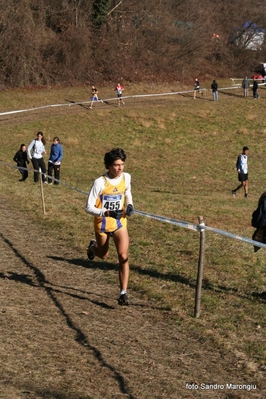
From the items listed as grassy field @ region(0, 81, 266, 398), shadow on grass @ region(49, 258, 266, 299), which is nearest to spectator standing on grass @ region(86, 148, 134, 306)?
grassy field @ region(0, 81, 266, 398)

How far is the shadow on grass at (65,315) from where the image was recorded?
5352 mm

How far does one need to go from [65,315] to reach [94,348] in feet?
3.52

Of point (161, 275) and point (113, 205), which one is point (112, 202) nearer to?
point (113, 205)

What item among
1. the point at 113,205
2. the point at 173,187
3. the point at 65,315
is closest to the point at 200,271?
the point at 113,205

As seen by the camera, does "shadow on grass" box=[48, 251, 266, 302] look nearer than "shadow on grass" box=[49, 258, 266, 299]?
Yes

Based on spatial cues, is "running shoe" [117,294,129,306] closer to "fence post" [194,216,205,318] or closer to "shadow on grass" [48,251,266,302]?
"fence post" [194,216,205,318]

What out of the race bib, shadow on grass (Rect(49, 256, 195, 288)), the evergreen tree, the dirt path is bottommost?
shadow on grass (Rect(49, 256, 195, 288))

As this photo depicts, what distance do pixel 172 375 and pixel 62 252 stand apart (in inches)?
203

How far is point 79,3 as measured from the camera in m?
51.5

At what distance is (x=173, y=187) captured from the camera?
23766 millimetres

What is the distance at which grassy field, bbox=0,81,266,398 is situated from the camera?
7.53 m

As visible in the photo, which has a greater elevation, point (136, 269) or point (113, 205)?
point (113, 205)

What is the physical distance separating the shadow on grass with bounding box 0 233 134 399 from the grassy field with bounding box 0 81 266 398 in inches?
38.3

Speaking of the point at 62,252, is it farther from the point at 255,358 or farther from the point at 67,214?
the point at 255,358
